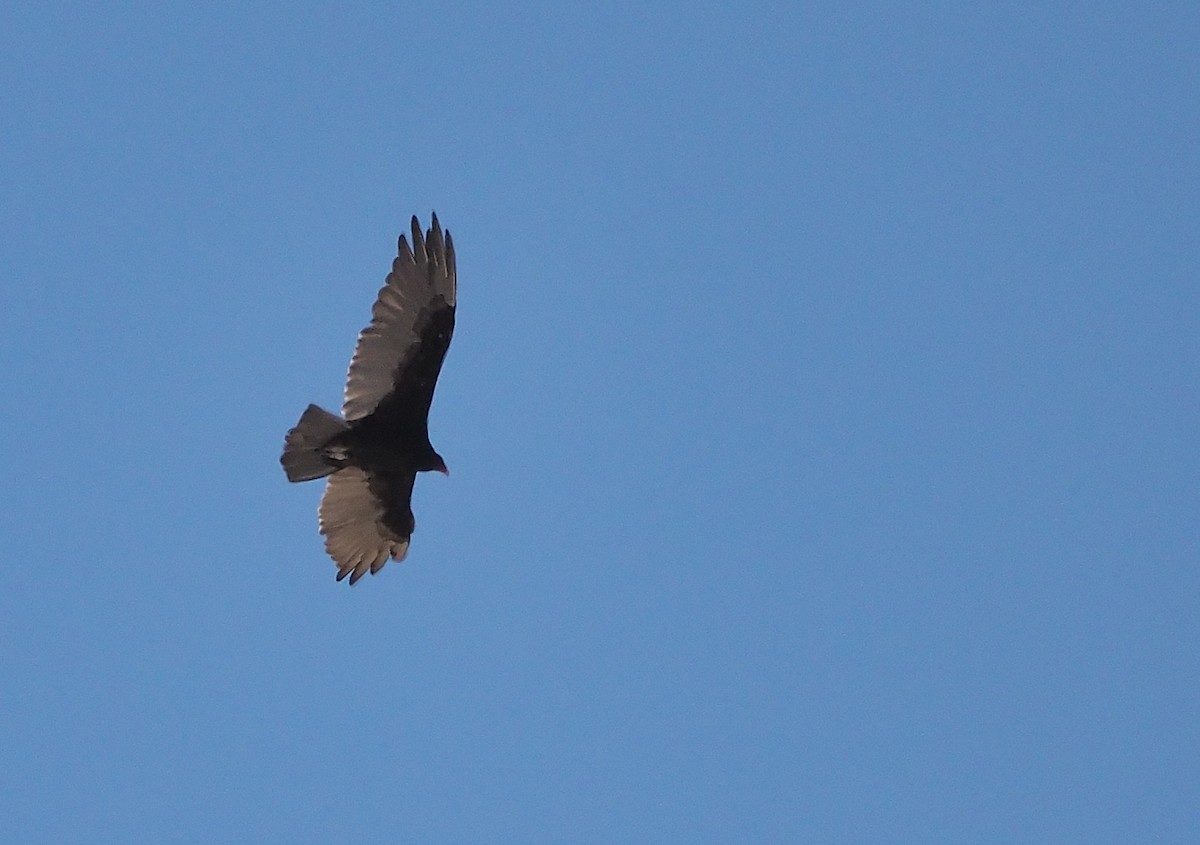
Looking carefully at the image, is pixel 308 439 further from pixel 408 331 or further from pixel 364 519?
pixel 364 519

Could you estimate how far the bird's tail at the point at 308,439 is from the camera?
15.9 meters

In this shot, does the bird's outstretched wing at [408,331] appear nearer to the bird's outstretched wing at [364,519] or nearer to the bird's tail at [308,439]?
the bird's tail at [308,439]

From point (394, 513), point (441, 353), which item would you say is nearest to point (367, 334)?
point (441, 353)

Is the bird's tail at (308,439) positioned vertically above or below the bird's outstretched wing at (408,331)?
below

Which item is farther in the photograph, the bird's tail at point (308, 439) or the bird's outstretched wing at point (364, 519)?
the bird's outstretched wing at point (364, 519)

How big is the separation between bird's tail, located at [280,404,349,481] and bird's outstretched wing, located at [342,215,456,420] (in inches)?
8.6

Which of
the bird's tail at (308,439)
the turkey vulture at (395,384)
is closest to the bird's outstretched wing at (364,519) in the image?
the turkey vulture at (395,384)

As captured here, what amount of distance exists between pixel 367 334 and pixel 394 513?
7.04 feet

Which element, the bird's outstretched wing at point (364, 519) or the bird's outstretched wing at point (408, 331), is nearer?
the bird's outstretched wing at point (408, 331)

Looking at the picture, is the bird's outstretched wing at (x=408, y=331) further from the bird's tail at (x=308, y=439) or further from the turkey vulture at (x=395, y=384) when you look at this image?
the bird's tail at (x=308, y=439)

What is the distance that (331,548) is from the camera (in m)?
17.3

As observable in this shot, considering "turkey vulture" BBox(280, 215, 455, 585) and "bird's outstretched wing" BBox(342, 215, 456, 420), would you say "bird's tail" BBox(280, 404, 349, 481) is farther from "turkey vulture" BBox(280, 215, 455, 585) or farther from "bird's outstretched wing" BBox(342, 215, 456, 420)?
"bird's outstretched wing" BBox(342, 215, 456, 420)

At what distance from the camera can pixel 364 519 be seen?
1738 cm

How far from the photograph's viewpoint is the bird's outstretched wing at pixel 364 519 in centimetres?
1716
